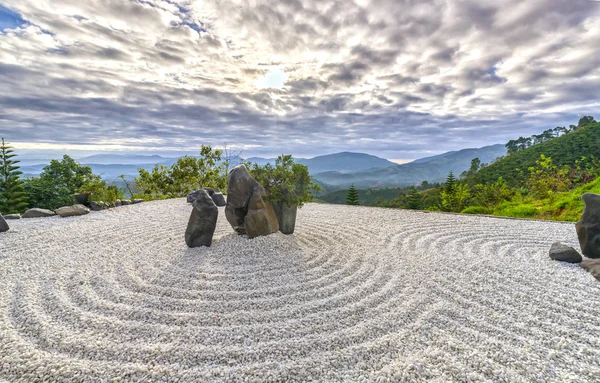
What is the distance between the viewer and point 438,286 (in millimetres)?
4125

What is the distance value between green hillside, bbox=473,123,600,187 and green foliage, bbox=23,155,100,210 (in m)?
29.4

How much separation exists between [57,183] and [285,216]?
1526 cm

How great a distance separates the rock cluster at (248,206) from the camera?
6.19m

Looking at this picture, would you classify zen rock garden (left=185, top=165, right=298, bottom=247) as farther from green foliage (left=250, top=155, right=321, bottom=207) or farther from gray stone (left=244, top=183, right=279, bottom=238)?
green foliage (left=250, top=155, right=321, bottom=207)

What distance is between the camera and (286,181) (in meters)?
6.48

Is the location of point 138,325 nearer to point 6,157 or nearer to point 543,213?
point 543,213

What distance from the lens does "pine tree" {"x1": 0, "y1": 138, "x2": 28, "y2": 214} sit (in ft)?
38.9

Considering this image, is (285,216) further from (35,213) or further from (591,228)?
(35,213)

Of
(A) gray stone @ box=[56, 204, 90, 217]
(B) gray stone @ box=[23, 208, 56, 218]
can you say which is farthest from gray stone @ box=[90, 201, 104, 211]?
(B) gray stone @ box=[23, 208, 56, 218]

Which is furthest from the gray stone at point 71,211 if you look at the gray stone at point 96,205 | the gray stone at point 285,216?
the gray stone at point 285,216

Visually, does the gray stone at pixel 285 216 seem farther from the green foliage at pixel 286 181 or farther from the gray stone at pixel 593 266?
the gray stone at pixel 593 266

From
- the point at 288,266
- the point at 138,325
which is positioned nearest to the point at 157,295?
the point at 138,325

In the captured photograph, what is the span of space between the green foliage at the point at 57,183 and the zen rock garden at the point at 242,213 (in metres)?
9.05

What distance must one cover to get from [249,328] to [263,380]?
787 mm
